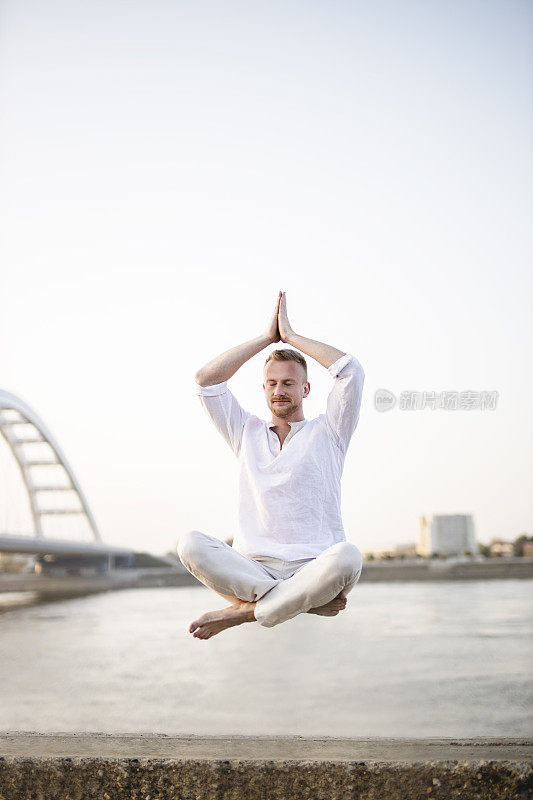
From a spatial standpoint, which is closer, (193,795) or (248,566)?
(248,566)

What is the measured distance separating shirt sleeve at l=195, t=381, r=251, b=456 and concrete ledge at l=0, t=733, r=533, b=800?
7.03ft

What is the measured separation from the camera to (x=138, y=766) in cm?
536

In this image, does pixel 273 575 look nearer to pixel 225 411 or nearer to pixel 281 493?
pixel 281 493

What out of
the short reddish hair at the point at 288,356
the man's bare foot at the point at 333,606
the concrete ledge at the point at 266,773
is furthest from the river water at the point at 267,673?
the short reddish hair at the point at 288,356

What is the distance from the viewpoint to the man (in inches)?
155

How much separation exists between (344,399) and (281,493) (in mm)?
551

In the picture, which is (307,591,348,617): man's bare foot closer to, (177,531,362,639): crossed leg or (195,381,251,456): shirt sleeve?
(177,531,362,639): crossed leg

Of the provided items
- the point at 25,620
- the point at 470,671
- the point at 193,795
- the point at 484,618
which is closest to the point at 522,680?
the point at 470,671

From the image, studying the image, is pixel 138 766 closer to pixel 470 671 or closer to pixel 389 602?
pixel 470 671

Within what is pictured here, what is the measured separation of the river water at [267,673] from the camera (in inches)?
2975

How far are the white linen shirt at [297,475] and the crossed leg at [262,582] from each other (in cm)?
15

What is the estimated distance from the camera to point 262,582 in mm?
3934

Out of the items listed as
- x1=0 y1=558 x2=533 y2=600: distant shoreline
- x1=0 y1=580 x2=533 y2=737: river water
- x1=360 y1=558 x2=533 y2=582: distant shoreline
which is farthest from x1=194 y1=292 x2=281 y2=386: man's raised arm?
x1=360 y1=558 x2=533 y2=582: distant shoreline

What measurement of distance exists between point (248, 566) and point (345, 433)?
825 millimetres
